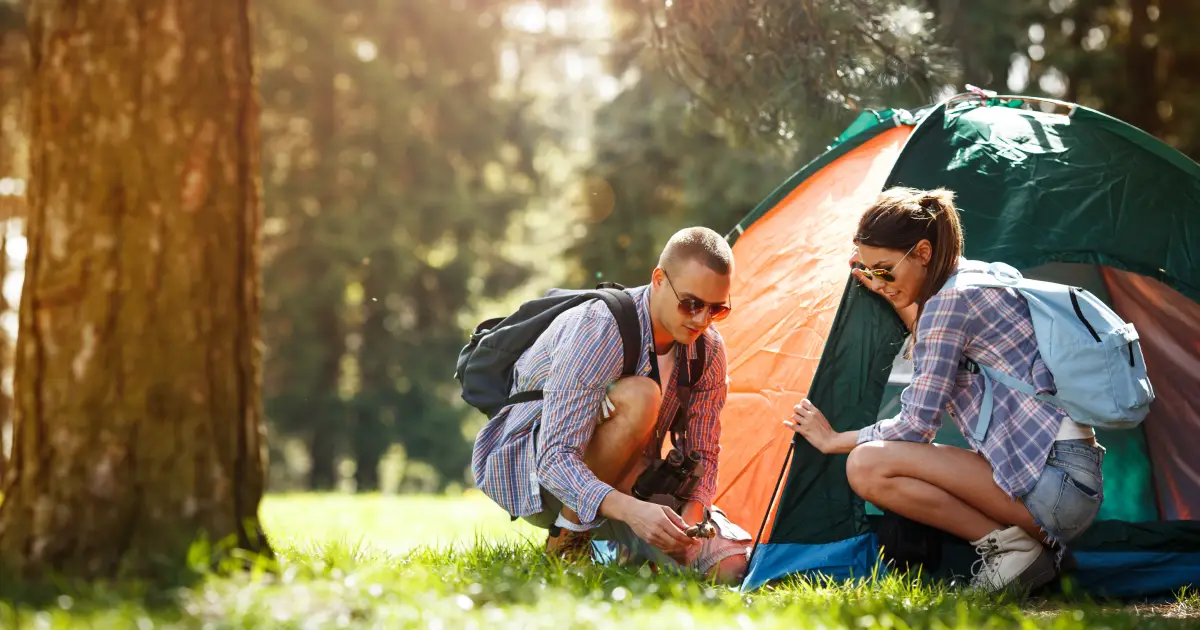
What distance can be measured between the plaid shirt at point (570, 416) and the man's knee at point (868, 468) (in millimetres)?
544

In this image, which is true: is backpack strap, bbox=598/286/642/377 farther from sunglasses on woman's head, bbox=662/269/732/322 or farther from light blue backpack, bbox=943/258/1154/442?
light blue backpack, bbox=943/258/1154/442

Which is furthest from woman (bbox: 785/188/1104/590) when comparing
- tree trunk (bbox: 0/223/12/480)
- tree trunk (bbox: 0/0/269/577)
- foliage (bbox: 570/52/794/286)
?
tree trunk (bbox: 0/223/12/480)

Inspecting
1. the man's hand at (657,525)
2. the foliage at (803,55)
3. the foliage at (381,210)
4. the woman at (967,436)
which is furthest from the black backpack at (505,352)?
the foliage at (381,210)

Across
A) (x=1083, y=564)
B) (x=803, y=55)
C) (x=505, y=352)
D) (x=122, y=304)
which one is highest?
(x=803, y=55)

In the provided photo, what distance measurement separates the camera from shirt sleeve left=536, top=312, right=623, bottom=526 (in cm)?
340

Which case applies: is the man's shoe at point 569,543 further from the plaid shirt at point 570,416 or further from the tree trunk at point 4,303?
the tree trunk at point 4,303

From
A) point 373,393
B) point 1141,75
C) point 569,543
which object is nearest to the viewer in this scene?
point 569,543

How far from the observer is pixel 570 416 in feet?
11.4

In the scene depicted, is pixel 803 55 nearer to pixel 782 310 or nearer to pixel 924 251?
pixel 782 310

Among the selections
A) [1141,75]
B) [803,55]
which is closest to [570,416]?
[803,55]

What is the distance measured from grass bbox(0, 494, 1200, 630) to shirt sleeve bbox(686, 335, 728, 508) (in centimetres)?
58

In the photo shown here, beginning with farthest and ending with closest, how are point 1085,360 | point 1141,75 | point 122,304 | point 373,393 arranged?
point 373,393 < point 1141,75 < point 1085,360 < point 122,304

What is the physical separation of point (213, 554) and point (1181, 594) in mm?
3099

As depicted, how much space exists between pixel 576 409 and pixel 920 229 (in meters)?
1.30
